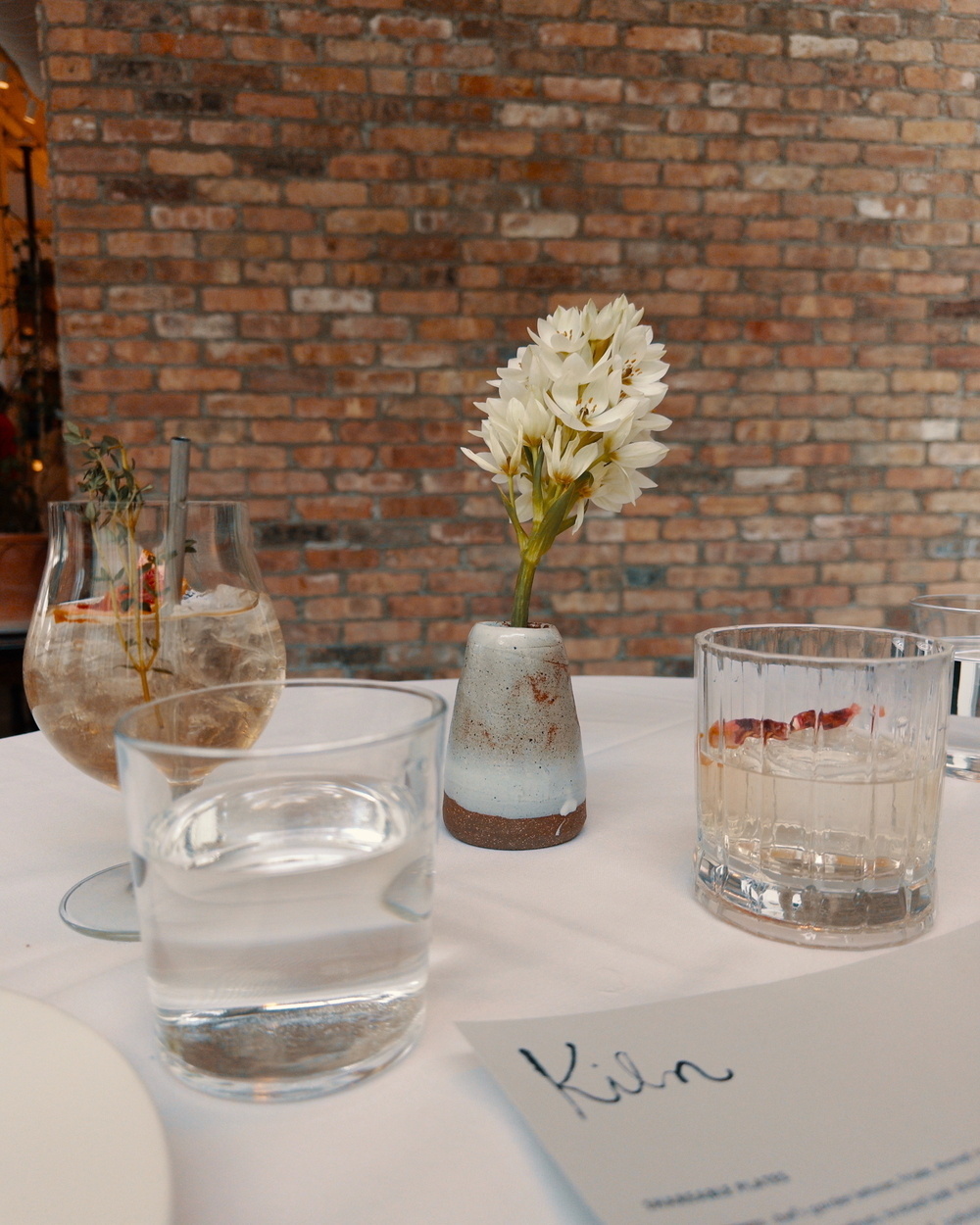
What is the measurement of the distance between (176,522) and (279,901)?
10.9 inches

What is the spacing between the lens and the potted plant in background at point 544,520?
0.61 meters

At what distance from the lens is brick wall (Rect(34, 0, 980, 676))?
7.54 ft

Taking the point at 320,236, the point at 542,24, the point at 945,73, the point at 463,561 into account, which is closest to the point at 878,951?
the point at 463,561

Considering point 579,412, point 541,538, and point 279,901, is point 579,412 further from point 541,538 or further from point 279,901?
point 279,901

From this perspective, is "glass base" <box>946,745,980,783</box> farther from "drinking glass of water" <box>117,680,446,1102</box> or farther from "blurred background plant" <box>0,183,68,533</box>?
"blurred background plant" <box>0,183,68,533</box>

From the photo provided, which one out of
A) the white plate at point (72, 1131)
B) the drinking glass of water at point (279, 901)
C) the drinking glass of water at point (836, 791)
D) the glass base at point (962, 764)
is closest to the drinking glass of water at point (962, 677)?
the glass base at point (962, 764)

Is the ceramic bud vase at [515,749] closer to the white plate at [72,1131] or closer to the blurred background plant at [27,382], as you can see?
the white plate at [72,1131]

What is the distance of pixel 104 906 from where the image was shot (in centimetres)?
54

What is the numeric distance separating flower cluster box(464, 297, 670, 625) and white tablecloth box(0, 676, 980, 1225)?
0.19m

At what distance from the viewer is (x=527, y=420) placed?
0.63 metres

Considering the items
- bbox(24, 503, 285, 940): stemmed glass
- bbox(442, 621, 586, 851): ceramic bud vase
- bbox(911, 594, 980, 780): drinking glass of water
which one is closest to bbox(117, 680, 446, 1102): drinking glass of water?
bbox(24, 503, 285, 940): stemmed glass

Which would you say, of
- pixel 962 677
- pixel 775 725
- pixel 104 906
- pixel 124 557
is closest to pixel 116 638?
pixel 124 557

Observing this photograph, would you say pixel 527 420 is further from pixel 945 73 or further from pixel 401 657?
pixel 945 73

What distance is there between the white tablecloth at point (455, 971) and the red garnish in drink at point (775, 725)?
0.35ft
